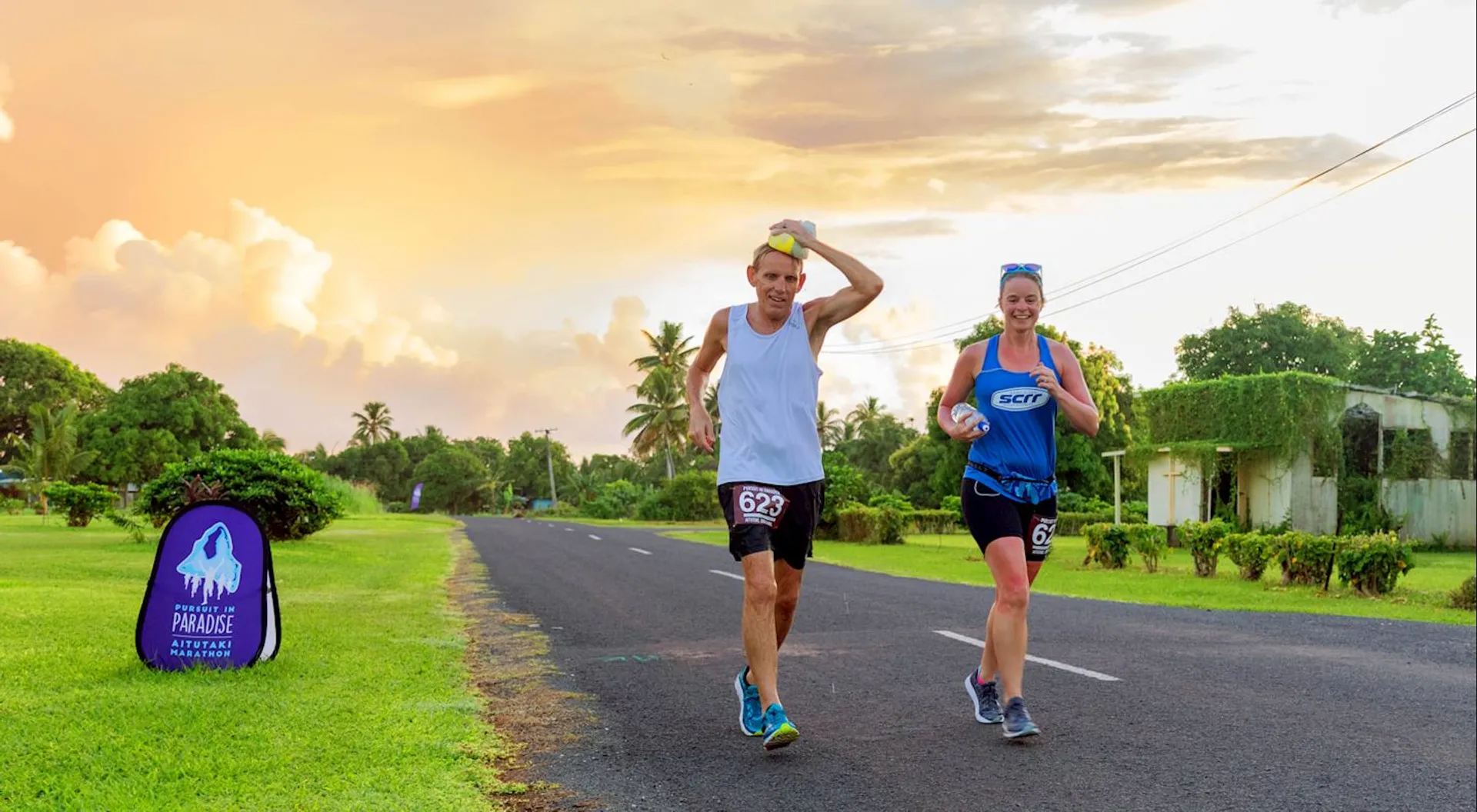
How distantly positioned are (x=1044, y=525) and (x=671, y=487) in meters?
52.8

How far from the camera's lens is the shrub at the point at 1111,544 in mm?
20859

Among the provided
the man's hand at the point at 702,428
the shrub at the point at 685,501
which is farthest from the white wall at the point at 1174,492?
the shrub at the point at 685,501

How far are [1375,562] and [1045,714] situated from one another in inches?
449

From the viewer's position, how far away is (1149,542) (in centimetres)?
1991

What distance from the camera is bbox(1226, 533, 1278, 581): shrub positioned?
17.1m

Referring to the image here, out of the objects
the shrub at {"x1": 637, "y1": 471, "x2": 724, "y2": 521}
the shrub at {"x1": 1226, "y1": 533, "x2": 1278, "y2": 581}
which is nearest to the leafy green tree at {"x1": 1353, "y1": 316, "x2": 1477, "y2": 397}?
the shrub at {"x1": 637, "y1": 471, "x2": 724, "y2": 521}

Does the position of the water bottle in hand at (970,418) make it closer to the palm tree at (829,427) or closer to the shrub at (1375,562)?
the shrub at (1375,562)

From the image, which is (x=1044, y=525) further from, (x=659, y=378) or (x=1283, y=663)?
(x=659, y=378)

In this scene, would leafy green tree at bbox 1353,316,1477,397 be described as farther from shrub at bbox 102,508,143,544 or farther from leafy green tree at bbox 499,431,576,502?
leafy green tree at bbox 499,431,576,502

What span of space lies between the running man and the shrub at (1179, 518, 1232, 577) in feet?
50.1

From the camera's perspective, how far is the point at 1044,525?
17.2 feet

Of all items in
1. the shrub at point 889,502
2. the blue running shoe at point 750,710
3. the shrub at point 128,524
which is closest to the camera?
the blue running shoe at point 750,710

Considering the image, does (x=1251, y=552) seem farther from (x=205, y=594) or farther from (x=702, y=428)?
(x=205, y=594)

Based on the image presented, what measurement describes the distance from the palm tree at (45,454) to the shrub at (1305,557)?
60.3ft
